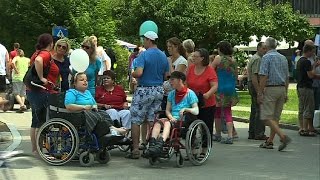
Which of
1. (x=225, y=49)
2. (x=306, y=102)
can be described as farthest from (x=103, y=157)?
(x=306, y=102)

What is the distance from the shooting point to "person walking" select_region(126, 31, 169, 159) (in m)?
9.84

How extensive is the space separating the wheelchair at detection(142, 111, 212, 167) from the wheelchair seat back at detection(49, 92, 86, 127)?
1001mm

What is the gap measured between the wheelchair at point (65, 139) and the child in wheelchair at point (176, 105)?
2.18ft

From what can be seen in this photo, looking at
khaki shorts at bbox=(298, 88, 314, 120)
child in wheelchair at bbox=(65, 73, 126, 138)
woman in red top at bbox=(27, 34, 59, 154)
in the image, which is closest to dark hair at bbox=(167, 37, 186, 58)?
Answer: child in wheelchair at bbox=(65, 73, 126, 138)

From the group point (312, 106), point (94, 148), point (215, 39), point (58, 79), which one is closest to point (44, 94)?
point (58, 79)

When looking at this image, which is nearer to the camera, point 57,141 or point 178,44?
point 57,141

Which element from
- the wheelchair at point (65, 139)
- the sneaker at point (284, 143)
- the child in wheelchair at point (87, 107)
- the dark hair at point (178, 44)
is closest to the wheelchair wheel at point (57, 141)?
the wheelchair at point (65, 139)

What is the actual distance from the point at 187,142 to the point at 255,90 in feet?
11.5

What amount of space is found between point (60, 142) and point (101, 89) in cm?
172

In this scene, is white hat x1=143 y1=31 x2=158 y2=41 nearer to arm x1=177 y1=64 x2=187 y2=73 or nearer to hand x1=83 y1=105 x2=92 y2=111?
arm x1=177 y1=64 x2=187 y2=73

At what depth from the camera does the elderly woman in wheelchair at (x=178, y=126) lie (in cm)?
920

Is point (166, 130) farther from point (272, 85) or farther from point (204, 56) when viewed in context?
point (272, 85)

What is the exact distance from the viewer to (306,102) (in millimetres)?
13719

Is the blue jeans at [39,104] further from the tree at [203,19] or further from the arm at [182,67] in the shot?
the tree at [203,19]
